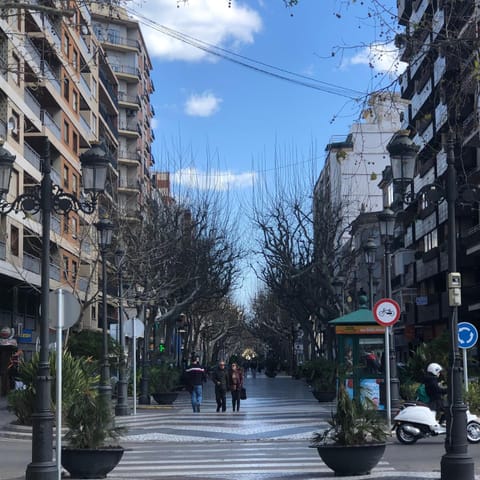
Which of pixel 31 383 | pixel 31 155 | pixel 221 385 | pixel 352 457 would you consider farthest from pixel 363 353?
pixel 31 155

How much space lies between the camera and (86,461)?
43.2 ft

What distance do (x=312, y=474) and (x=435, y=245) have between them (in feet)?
161

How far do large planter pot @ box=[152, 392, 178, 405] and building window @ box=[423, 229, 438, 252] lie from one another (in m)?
29.9

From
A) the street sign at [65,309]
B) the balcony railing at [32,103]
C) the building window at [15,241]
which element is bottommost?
the street sign at [65,309]

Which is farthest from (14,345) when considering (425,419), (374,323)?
(425,419)

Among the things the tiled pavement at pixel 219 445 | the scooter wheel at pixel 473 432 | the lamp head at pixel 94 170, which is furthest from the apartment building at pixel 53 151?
the scooter wheel at pixel 473 432

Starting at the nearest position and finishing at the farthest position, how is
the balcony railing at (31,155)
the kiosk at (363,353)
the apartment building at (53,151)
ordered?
the kiosk at (363,353) → the apartment building at (53,151) → the balcony railing at (31,155)

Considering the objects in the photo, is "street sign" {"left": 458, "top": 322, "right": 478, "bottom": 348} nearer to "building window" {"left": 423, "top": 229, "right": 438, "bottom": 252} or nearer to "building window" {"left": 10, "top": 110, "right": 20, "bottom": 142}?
"building window" {"left": 10, "top": 110, "right": 20, "bottom": 142}

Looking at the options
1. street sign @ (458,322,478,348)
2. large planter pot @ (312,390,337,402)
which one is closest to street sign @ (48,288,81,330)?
street sign @ (458,322,478,348)

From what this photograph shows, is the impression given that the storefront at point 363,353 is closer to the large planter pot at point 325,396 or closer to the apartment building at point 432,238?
the apartment building at point 432,238

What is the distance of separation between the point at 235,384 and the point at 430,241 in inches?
1354

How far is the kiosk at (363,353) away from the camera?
24.5 meters

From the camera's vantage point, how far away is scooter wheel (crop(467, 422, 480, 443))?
1902 centimetres

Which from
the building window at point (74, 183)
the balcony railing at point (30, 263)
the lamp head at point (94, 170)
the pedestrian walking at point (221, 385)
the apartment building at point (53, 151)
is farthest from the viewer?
the building window at point (74, 183)
